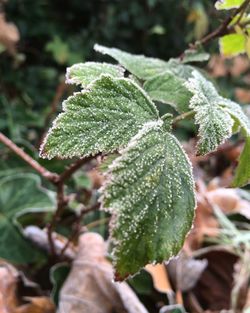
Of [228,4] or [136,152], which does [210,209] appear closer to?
[228,4]

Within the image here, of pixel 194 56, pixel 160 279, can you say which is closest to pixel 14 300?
pixel 160 279

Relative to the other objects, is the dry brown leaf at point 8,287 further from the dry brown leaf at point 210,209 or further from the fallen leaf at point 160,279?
the dry brown leaf at point 210,209

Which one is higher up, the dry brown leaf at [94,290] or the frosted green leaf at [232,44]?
the frosted green leaf at [232,44]

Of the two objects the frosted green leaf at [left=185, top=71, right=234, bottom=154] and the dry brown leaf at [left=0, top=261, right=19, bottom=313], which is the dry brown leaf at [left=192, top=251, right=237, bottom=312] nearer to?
the dry brown leaf at [left=0, top=261, right=19, bottom=313]

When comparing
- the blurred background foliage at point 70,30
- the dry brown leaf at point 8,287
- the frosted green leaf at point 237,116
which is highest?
the blurred background foliage at point 70,30

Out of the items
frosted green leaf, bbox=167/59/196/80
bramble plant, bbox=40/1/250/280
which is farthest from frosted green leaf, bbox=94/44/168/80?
bramble plant, bbox=40/1/250/280

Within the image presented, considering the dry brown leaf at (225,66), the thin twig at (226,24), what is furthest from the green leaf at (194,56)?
the dry brown leaf at (225,66)
